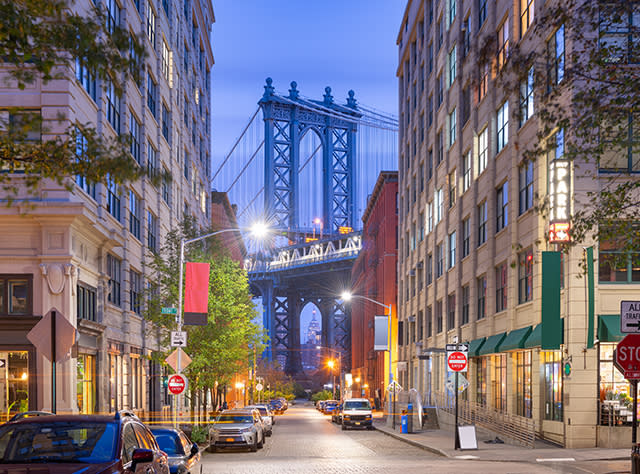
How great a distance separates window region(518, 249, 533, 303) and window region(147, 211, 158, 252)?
59.1 ft

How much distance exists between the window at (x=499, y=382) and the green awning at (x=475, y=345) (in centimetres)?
128

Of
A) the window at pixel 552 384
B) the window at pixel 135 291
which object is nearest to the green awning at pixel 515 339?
the window at pixel 552 384

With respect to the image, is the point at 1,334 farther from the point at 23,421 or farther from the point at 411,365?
the point at 411,365

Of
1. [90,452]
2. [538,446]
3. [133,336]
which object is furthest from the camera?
[133,336]

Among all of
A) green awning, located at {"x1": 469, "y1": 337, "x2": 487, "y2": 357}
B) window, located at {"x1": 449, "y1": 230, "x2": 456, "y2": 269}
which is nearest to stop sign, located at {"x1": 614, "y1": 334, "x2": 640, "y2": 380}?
green awning, located at {"x1": 469, "y1": 337, "x2": 487, "y2": 357}

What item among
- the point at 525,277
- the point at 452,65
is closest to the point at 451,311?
the point at 452,65

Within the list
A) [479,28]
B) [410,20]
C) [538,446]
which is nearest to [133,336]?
[538,446]

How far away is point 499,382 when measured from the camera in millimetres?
39344

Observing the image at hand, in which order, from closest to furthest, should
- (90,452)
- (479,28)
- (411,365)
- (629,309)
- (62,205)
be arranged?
(90,452) < (629,309) < (62,205) < (479,28) < (411,365)

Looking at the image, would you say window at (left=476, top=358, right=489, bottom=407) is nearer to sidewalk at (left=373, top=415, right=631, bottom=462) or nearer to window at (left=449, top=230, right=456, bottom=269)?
sidewalk at (left=373, top=415, right=631, bottom=462)

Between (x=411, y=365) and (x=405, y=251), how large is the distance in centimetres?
997

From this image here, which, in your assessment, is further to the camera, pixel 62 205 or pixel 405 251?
pixel 405 251

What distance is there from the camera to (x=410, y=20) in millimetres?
69375

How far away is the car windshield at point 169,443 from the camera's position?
49.1 ft
